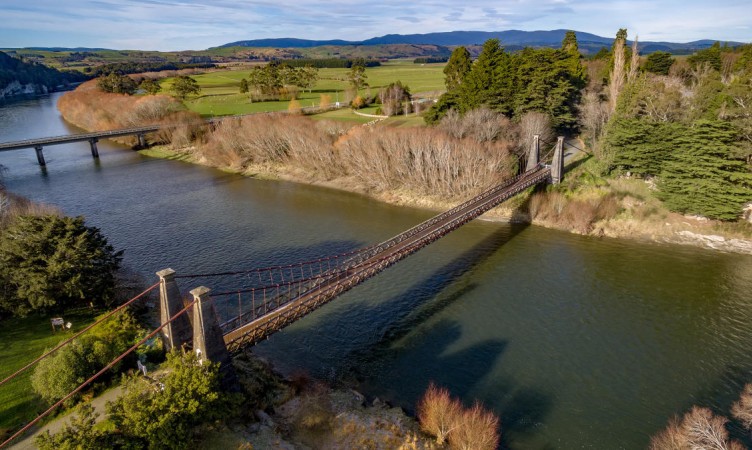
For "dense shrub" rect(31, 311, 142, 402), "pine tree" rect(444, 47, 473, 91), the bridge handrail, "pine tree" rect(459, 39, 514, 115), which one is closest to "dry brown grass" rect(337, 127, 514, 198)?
the bridge handrail

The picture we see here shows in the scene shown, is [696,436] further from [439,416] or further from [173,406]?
[173,406]

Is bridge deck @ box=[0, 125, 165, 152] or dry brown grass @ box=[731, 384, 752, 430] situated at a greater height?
bridge deck @ box=[0, 125, 165, 152]

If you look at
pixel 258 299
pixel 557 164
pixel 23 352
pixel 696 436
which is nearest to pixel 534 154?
pixel 557 164

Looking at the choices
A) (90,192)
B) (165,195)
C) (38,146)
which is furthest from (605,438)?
(38,146)

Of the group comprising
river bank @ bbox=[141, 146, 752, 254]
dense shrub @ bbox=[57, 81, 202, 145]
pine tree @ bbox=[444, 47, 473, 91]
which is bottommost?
river bank @ bbox=[141, 146, 752, 254]

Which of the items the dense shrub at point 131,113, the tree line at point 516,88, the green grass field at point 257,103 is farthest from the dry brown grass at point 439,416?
the dense shrub at point 131,113

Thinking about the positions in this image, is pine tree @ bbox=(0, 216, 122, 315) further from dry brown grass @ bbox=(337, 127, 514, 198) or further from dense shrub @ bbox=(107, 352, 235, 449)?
dry brown grass @ bbox=(337, 127, 514, 198)
